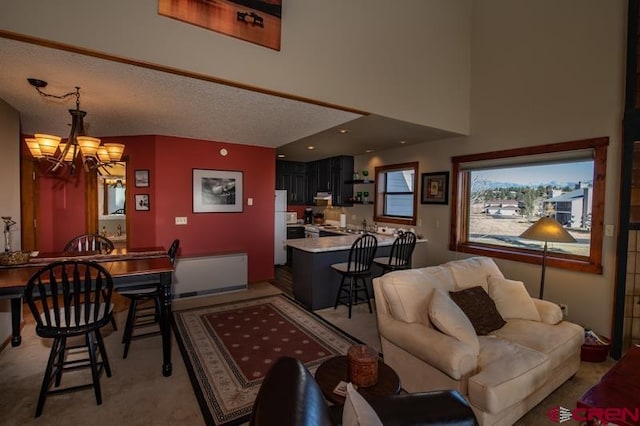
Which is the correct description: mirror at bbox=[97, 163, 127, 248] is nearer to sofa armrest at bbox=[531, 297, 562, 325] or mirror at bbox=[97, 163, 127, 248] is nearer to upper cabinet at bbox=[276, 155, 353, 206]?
upper cabinet at bbox=[276, 155, 353, 206]

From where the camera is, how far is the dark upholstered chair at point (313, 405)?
0.92 metres

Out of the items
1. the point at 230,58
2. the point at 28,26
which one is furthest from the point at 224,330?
the point at 28,26

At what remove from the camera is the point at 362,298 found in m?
4.53

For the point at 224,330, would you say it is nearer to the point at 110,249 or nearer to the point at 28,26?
the point at 110,249

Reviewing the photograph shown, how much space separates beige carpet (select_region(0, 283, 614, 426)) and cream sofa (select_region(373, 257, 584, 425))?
1.22 ft

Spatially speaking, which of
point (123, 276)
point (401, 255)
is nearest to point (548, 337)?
point (401, 255)

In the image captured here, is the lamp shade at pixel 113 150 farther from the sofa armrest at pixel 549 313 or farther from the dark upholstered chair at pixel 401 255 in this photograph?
the sofa armrest at pixel 549 313

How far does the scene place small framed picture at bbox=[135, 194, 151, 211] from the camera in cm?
454

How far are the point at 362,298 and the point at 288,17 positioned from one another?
3.63 meters

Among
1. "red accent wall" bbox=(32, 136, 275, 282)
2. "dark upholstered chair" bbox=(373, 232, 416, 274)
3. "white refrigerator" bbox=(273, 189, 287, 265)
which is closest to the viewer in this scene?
"dark upholstered chair" bbox=(373, 232, 416, 274)

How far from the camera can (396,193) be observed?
5680 millimetres

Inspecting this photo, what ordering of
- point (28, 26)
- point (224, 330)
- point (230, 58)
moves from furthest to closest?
1. point (224, 330)
2. point (230, 58)
3. point (28, 26)

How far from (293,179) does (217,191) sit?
2610 mm

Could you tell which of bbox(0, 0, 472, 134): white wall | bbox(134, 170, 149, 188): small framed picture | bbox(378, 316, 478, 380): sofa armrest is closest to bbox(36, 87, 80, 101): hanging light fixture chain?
bbox(0, 0, 472, 134): white wall
